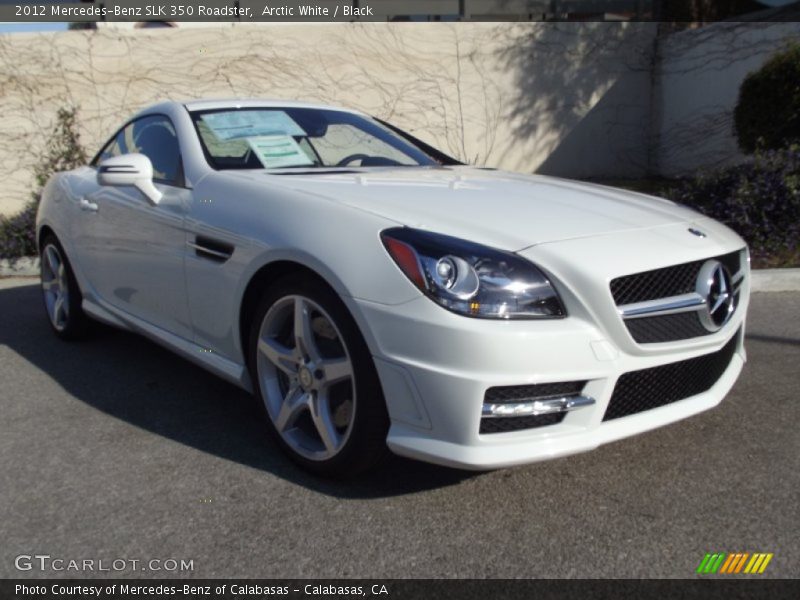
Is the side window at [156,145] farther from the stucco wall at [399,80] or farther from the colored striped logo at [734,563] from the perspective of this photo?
→ the stucco wall at [399,80]

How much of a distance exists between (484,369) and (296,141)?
1.94m

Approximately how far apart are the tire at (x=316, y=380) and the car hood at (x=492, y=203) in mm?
398

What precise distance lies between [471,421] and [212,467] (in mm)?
1206

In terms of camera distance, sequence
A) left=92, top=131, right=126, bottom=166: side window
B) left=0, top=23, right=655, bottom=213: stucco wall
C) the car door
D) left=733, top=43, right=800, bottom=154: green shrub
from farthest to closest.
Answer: left=0, top=23, right=655, bottom=213: stucco wall
left=733, top=43, right=800, bottom=154: green shrub
left=92, top=131, right=126, bottom=166: side window
the car door

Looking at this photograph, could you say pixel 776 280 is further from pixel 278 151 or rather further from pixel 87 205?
pixel 87 205

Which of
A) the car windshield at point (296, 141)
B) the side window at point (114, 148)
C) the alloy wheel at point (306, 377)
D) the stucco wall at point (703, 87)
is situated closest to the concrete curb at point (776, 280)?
the car windshield at point (296, 141)

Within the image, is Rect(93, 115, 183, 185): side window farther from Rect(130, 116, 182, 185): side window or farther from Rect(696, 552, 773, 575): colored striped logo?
Rect(696, 552, 773, 575): colored striped logo

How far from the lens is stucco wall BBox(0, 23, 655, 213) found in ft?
34.4

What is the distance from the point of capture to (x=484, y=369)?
246 cm

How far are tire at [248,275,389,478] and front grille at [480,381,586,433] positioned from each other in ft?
1.24

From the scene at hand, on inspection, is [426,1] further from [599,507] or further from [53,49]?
[599,507]
